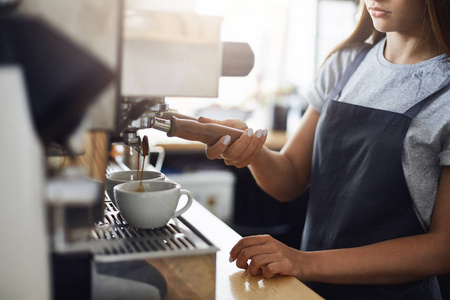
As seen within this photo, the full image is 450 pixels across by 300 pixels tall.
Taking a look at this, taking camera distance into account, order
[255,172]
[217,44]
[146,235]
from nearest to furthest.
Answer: [217,44]
[146,235]
[255,172]

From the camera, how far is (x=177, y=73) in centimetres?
67

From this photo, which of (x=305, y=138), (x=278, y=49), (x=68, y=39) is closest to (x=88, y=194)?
(x=68, y=39)

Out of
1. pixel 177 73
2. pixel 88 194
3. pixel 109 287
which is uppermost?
pixel 177 73

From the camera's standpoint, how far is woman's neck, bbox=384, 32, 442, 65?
43.7 inches

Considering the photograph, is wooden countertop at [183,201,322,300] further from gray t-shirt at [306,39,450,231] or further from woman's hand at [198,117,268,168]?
gray t-shirt at [306,39,450,231]

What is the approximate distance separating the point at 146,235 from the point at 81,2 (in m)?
0.38

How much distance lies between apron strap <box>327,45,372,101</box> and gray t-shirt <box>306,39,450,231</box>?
0.04 feet

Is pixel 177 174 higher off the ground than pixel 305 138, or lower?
lower

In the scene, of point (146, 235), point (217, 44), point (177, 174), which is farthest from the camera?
point (177, 174)

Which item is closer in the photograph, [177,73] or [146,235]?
[177,73]

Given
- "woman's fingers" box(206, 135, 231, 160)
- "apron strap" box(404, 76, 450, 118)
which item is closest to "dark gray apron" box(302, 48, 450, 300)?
"apron strap" box(404, 76, 450, 118)

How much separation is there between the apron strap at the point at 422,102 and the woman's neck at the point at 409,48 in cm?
10

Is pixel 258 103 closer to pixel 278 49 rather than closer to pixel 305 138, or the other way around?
pixel 278 49

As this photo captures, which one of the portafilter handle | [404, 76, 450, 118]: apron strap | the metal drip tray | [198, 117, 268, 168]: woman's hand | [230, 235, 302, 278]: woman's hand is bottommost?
[230, 235, 302, 278]: woman's hand
